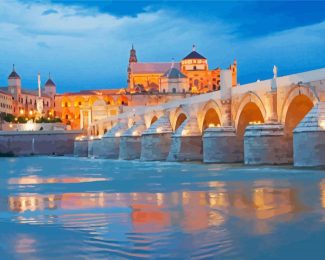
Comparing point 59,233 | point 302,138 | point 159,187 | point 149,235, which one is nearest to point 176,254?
point 149,235

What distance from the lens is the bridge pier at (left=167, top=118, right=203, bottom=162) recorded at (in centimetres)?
3141

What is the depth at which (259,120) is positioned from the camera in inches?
1187

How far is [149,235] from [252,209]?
2913 millimetres

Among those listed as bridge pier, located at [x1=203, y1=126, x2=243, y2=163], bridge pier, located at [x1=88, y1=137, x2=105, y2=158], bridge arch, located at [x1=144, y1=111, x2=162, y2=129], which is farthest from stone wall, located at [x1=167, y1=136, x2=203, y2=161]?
bridge pier, located at [x1=88, y1=137, x2=105, y2=158]

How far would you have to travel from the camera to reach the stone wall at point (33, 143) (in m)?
63.9

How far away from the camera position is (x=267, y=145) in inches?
930

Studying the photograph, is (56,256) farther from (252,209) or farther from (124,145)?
(124,145)

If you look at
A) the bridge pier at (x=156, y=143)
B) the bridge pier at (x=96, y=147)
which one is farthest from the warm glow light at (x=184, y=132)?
the bridge pier at (x=96, y=147)

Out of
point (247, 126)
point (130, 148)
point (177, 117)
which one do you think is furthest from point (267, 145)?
point (130, 148)

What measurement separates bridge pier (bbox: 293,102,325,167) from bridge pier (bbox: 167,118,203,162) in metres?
11.5

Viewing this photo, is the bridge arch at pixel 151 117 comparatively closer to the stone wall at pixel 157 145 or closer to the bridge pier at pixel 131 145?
the bridge pier at pixel 131 145

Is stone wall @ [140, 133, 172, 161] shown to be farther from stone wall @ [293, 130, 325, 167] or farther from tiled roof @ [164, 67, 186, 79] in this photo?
tiled roof @ [164, 67, 186, 79]

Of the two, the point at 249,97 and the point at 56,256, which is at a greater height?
the point at 249,97

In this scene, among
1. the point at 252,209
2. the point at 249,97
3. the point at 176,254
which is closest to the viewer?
the point at 176,254
